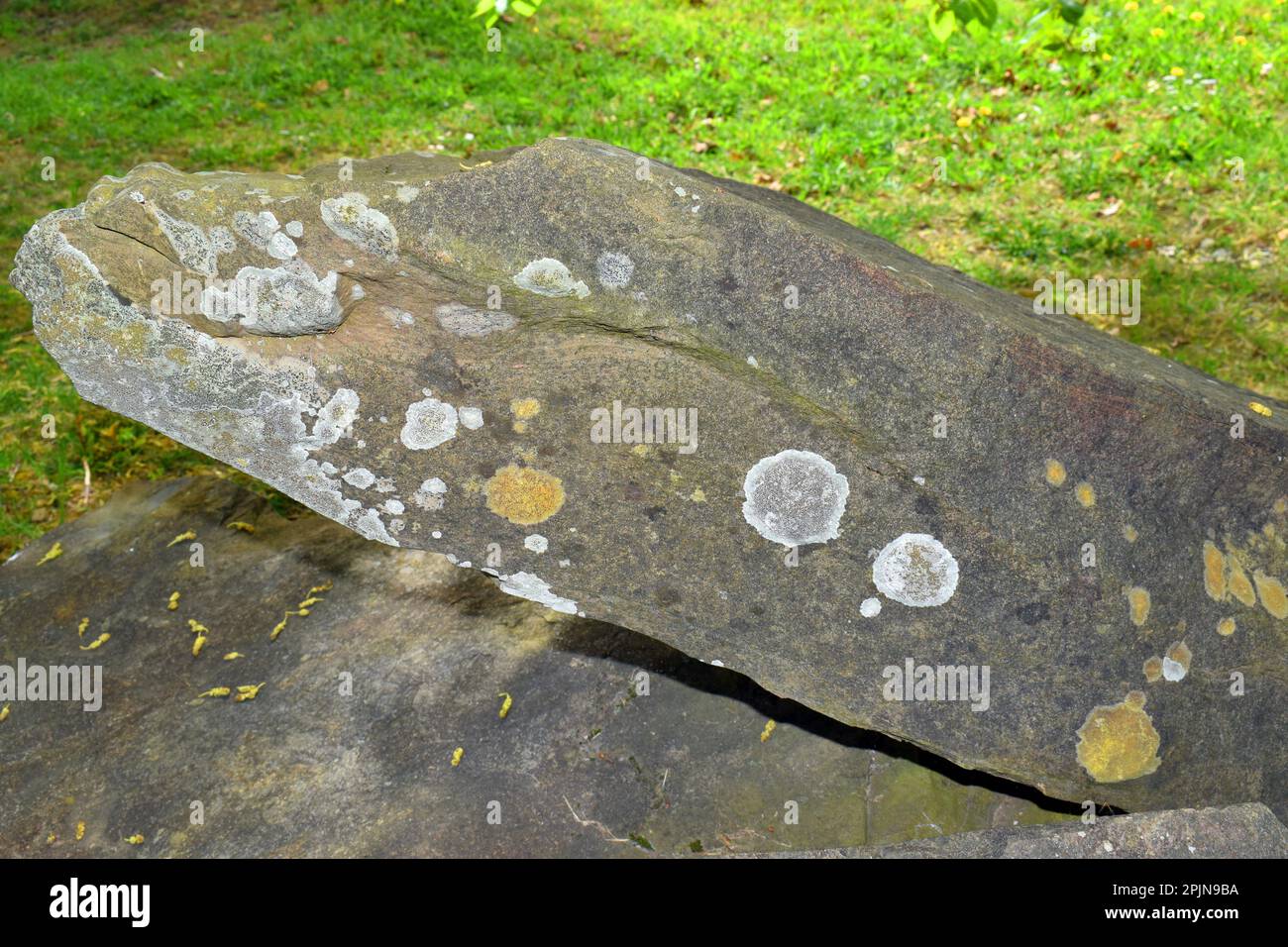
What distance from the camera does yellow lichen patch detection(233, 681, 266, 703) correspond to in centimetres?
359

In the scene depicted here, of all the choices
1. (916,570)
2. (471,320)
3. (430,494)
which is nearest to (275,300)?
(471,320)

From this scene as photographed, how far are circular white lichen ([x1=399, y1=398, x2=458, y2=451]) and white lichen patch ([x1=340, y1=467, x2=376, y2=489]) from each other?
0.44 feet

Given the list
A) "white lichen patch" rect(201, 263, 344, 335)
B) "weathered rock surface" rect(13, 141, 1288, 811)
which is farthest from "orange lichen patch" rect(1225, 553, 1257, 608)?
"white lichen patch" rect(201, 263, 344, 335)

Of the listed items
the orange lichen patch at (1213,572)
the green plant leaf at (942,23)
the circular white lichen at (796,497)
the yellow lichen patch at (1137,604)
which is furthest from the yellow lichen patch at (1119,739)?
the green plant leaf at (942,23)

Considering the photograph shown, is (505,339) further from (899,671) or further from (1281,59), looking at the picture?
(1281,59)

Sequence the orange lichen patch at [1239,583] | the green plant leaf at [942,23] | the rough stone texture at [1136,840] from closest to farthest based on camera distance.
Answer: the rough stone texture at [1136,840] → the orange lichen patch at [1239,583] → the green plant leaf at [942,23]

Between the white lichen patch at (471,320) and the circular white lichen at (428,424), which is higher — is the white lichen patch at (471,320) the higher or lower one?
the higher one

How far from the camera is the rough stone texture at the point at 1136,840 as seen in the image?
2281 millimetres

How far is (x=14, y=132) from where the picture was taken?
745cm

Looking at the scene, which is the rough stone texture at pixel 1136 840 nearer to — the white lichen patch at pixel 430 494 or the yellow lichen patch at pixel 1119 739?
the yellow lichen patch at pixel 1119 739

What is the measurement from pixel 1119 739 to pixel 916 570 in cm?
73

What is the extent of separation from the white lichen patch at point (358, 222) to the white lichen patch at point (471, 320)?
215mm

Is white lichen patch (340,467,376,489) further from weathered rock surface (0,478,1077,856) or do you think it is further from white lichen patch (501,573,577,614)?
weathered rock surface (0,478,1077,856)

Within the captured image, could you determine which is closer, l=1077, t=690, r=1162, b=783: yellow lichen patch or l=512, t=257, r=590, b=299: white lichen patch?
l=512, t=257, r=590, b=299: white lichen patch
